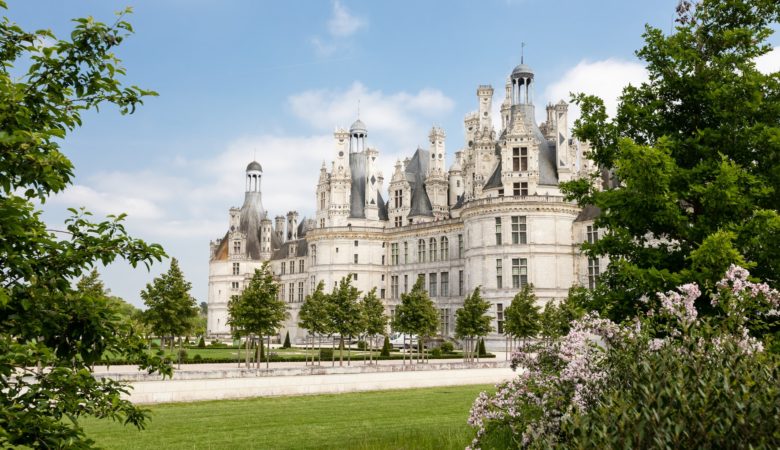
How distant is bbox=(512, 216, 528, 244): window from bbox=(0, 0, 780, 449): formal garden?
2830 cm

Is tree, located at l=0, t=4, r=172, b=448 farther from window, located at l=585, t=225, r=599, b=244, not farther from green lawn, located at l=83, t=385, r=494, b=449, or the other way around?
window, located at l=585, t=225, r=599, b=244

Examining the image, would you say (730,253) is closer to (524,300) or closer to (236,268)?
(524,300)

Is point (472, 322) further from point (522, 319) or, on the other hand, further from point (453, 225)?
point (453, 225)

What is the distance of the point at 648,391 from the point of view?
6.50m

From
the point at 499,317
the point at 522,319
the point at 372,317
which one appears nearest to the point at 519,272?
the point at 499,317

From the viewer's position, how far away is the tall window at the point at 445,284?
64812 millimetres

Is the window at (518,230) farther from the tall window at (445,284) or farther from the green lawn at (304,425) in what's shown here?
the green lawn at (304,425)

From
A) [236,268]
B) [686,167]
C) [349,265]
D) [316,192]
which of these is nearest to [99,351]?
[686,167]

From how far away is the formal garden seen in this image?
6.19 m

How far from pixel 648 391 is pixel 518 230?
48.9 meters

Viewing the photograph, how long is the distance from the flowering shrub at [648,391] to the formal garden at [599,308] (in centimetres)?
4

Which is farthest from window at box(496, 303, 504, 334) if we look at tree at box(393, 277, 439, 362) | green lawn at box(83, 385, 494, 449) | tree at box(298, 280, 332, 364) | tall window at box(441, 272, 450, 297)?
green lawn at box(83, 385, 494, 449)

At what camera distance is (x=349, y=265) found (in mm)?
70750

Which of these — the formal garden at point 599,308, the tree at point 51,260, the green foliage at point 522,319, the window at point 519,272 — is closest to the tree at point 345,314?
the green foliage at point 522,319
